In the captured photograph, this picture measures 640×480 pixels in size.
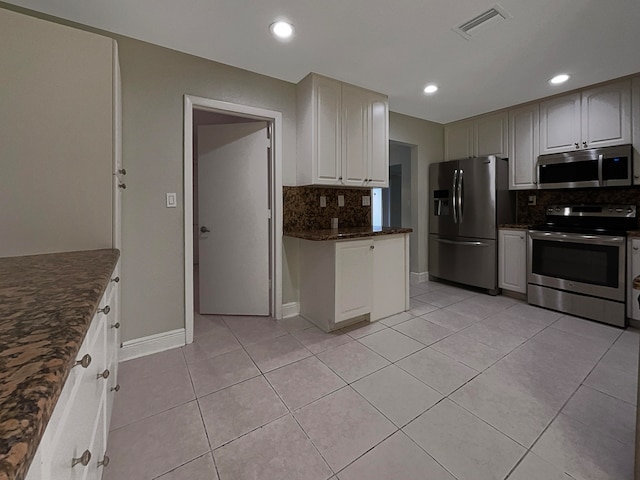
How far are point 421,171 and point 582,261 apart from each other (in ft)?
6.97

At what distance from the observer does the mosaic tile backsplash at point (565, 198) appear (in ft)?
9.71

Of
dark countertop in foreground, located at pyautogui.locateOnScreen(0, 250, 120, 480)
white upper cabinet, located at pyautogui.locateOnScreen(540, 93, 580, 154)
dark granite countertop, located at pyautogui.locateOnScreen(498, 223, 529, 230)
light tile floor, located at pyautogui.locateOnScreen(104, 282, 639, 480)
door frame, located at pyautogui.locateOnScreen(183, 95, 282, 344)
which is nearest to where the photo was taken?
dark countertop in foreground, located at pyautogui.locateOnScreen(0, 250, 120, 480)

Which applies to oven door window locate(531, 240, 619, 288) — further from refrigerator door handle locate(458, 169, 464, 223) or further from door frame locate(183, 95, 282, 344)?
door frame locate(183, 95, 282, 344)

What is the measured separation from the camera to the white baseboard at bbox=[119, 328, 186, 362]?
2123 mm

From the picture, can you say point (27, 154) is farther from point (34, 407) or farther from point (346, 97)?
point (346, 97)

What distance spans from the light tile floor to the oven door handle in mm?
809

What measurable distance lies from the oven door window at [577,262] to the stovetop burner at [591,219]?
152mm

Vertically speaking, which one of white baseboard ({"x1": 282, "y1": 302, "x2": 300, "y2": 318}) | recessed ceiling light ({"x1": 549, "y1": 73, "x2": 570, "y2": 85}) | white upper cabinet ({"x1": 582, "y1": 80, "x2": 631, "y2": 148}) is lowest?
white baseboard ({"x1": 282, "y1": 302, "x2": 300, "y2": 318})

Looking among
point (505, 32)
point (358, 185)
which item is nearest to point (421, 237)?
point (358, 185)

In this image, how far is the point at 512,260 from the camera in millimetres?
3422

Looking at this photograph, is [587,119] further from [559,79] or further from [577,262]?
[577,262]

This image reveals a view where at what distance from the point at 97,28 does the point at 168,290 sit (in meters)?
1.97

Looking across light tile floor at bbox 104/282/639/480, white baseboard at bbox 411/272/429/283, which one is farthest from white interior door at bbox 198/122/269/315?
white baseboard at bbox 411/272/429/283

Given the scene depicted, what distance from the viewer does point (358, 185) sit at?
3055mm
